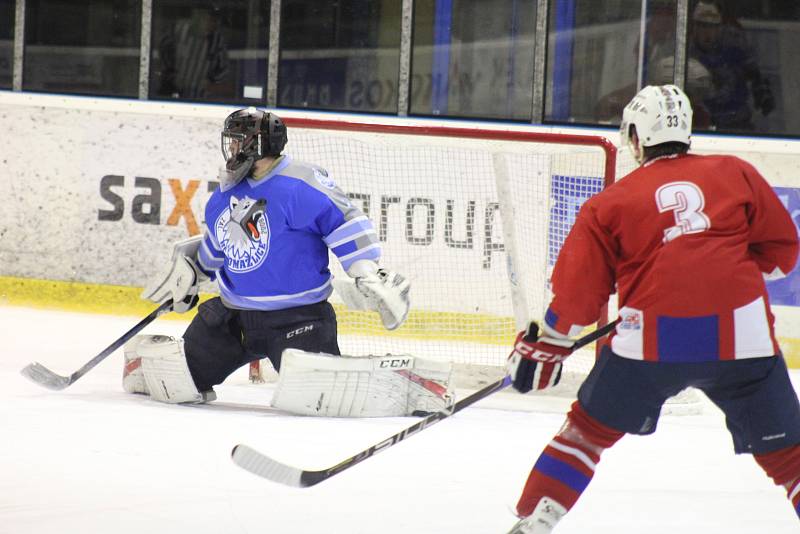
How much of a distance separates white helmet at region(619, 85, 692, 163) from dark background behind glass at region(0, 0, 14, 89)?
5.25 meters

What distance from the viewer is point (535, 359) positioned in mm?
2232

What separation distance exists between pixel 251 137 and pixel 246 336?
24.5 inches

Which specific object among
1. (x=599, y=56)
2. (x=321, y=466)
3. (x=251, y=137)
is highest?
(x=599, y=56)

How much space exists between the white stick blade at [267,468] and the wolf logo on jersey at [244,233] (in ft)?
4.09

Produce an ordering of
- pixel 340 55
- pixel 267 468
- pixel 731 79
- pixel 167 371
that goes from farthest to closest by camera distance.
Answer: pixel 340 55, pixel 731 79, pixel 167 371, pixel 267 468

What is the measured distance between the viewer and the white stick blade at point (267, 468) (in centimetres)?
247

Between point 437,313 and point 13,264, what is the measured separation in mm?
2199

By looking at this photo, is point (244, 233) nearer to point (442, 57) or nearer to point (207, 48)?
point (442, 57)

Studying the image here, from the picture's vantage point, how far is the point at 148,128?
19.2 feet

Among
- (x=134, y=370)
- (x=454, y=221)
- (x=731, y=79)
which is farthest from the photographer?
(x=731, y=79)

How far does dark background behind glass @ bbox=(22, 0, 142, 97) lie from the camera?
265 inches

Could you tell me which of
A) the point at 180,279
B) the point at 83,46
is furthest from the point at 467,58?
the point at 180,279

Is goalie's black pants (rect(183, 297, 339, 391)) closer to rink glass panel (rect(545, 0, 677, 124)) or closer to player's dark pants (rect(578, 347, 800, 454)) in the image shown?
player's dark pants (rect(578, 347, 800, 454))

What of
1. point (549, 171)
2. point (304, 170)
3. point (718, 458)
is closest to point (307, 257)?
point (304, 170)
